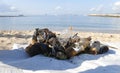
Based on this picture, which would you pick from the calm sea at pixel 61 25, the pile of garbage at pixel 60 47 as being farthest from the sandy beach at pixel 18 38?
the calm sea at pixel 61 25

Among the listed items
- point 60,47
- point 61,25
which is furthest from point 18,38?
point 61,25

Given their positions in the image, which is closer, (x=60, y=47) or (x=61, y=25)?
(x=60, y=47)

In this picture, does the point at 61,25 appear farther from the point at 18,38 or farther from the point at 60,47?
the point at 60,47

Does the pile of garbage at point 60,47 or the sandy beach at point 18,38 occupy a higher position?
the pile of garbage at point 60,47

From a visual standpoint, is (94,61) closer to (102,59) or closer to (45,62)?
(102,59)

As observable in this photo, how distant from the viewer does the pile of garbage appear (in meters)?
8.38

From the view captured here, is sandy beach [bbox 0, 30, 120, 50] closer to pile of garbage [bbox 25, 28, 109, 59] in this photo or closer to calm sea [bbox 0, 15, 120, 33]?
pile of garbage [bbox 25, 28, 109, 59]

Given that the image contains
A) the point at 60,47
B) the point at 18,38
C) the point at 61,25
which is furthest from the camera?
the point at 61,25

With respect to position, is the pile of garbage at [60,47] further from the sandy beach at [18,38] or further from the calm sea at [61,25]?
the calm sea at [61,25]

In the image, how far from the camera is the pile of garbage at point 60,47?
27.5ft

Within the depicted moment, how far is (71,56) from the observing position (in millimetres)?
8445

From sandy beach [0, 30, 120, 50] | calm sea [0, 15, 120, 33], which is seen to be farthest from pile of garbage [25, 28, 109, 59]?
calm sea [0, 15, 120, 33]

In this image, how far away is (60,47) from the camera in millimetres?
8453

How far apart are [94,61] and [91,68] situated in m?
0.72
